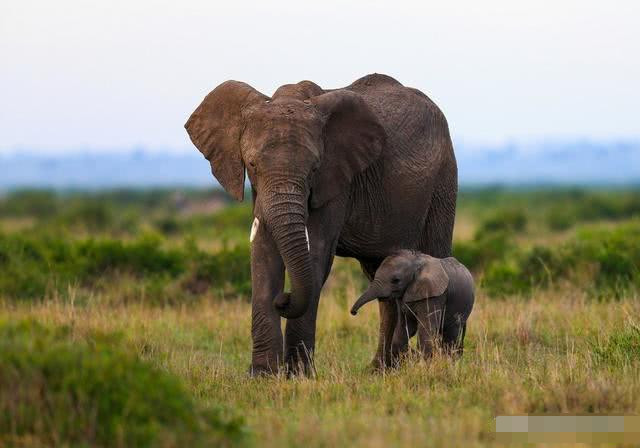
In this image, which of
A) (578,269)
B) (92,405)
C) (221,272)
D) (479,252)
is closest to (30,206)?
(479,252)

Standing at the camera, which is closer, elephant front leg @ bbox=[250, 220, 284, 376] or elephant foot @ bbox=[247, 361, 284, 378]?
elephant front leg @ bbox=[250, 220, 284, 376]

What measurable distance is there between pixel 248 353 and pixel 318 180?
2942 mm

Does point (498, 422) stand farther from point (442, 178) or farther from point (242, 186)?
point (442, 178)

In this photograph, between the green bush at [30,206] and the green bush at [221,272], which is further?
the green bush at [30,206]

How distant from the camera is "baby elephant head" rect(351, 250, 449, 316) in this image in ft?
33.9

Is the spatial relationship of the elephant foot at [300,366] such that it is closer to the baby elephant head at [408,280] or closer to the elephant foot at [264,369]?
the elephant foot at [264,369]

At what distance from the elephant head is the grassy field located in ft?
3.51

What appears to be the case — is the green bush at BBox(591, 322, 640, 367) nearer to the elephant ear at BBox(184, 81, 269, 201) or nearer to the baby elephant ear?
the baby elephant ear

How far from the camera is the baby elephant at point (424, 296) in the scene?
408 inches

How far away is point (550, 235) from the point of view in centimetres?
3409

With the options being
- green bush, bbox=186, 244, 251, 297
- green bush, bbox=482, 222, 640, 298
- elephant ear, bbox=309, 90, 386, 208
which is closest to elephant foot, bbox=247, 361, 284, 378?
elephant ear, bbox=309, 90, 386, 208

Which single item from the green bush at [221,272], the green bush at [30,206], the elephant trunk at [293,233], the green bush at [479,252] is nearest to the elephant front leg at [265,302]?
the elephant trunk at [293,233]

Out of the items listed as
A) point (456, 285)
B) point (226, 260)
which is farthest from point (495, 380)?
point (226, 260)

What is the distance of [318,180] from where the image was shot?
9.98 metres
